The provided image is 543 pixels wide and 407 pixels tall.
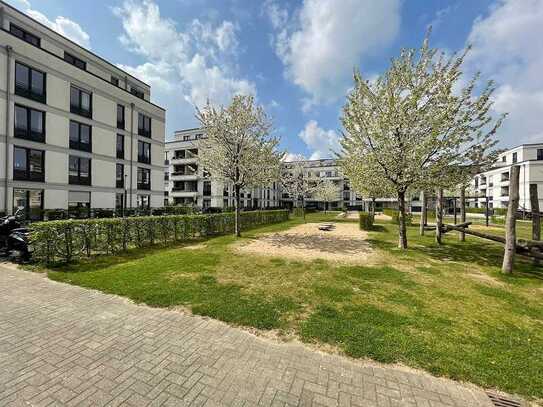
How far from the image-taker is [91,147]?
24469 millimetres

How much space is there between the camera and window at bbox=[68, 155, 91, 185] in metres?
22.7

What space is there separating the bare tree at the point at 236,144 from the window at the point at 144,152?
19.7 meters

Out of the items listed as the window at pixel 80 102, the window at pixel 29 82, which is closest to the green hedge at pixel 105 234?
the window at pixel 29 82

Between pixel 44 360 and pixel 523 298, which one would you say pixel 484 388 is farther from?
pixel 44 360

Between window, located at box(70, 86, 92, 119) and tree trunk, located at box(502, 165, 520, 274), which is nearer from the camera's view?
tree trunk, located at box(502, 165, 520, 274)

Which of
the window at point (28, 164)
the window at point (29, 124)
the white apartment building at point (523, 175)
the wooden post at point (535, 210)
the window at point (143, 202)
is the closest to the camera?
the wooden post at point (535, 210)

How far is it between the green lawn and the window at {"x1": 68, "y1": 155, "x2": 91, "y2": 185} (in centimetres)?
1957

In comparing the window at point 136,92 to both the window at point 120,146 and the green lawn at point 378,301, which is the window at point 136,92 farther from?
the green lawn at point 378,301

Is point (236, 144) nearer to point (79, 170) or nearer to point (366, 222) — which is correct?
point (366, 222)

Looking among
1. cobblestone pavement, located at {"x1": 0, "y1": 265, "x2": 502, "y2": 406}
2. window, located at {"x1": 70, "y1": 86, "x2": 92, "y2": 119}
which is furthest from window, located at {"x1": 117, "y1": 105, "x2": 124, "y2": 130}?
cobblestone pavement, located at {"x1": 0, "y1": 265, "x2": 502, "y2": 406}

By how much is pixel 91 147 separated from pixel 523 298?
31.6 m

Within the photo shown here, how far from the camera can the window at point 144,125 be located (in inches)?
1202

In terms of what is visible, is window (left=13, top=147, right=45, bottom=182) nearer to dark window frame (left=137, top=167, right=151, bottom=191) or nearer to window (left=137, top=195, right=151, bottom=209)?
dark window frame (left=137, top=167, right=151, bottom=191)

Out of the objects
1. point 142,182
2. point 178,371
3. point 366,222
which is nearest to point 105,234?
point 178,371
